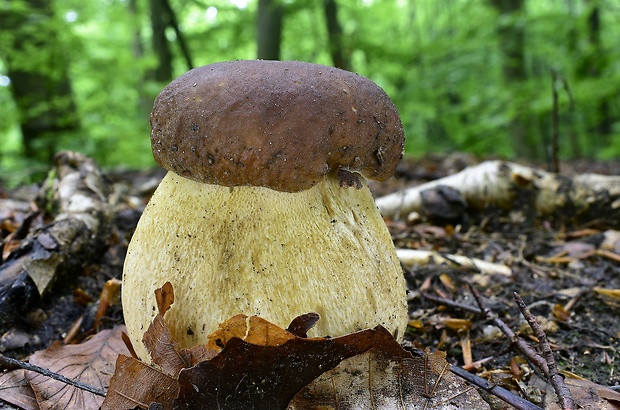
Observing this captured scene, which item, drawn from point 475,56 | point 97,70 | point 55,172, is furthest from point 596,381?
point 475,56

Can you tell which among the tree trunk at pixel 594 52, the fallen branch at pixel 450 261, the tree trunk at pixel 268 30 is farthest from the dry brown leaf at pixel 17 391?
the tree trunk at pixel 268 30

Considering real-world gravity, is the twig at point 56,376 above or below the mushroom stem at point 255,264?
below

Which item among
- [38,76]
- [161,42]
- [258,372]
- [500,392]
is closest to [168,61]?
[161,42]

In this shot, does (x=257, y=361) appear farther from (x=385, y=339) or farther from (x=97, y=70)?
(x=97, y=70)

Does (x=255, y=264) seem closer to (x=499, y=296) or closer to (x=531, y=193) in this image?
(x=499, y=296)

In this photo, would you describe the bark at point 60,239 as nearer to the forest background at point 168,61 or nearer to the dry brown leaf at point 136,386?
the dry brown leaf at point 136,386

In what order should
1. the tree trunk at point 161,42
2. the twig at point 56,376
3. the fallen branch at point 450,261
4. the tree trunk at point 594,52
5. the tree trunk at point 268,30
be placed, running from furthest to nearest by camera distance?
the tree trunk at point 161,42, the tree trunk at point 268,30, the tree trunk at point 594,52, the fallen branch at point 450,261, the twig at point 56,376
